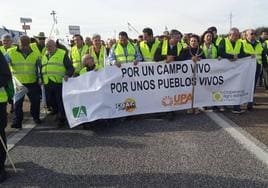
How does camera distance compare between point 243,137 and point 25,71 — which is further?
point 25,71

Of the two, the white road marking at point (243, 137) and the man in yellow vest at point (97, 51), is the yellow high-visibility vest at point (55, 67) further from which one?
the white road marking at point (243, 137)

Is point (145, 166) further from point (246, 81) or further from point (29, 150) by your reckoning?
point (246, 81)

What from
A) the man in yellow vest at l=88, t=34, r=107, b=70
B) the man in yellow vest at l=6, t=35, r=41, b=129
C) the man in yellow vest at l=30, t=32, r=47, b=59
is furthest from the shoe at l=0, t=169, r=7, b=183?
the man in yellow vest at l=30, t=32, r=47, b=59

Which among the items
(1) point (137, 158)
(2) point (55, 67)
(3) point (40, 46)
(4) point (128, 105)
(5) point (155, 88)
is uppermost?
(3) point (40, 46)

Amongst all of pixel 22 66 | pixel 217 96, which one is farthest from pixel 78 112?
pixel 217 96

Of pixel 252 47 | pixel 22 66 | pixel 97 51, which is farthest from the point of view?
pixel 252 47

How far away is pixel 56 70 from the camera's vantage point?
753 centimetres

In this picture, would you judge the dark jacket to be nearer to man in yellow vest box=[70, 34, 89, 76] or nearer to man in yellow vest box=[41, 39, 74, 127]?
man in yellow vest box=[41, 39, 74, 127]

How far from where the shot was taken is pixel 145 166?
4.96m

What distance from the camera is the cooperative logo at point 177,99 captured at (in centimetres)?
795

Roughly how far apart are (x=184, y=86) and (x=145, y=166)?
11.6ft

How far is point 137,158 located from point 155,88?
9.41 feet

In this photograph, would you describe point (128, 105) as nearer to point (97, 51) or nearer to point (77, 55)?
point (97, 51)

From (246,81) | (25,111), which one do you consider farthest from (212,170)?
(25,111)
